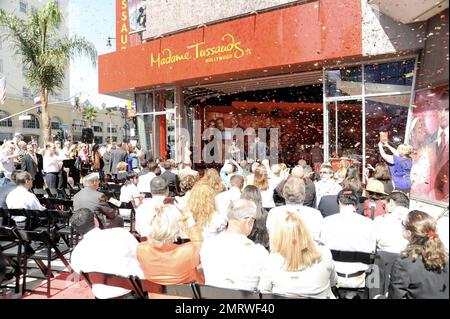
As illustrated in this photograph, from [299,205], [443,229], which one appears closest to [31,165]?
[299,205]

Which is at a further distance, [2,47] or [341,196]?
[2,47]

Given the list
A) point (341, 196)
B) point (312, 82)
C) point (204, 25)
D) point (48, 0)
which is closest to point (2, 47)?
point (48, 0)

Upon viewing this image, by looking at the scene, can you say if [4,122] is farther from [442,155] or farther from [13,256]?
[442,155]

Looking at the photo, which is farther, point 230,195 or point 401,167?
point 401,167

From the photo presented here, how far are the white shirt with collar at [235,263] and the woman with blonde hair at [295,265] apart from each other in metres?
0.06

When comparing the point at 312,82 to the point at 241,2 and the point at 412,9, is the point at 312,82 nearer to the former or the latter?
the point at 241,2

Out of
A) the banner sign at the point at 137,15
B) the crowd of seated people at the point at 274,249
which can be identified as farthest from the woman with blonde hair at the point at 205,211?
the banner sign at the point at 137,15

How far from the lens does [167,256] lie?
7.61ft

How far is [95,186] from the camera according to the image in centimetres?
487

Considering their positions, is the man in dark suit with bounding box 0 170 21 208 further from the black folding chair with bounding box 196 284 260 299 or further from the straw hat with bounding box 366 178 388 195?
the straw hat with bounding box 366 178 388 195

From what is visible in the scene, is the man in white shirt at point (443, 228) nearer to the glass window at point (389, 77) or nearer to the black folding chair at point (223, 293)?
the black folding chair at point (223, 293)

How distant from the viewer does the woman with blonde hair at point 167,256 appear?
231cm

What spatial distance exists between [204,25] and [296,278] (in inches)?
379

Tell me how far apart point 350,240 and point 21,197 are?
4.08m
